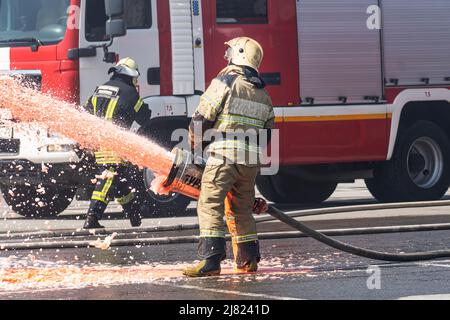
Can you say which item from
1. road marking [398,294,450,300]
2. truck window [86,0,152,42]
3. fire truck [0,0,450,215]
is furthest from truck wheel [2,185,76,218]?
road marking [398,294,450,300]

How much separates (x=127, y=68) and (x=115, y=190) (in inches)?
51.8

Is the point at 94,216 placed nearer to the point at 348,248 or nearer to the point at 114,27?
the point at 114,27

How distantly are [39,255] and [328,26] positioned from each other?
622 centimetres

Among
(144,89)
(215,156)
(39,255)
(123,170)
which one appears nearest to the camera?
(215,156)

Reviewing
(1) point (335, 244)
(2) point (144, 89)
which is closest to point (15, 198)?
(2) point (144, 89)

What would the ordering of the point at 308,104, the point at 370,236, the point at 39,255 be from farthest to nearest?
the point at 308,104
the point at 370,236
the point at 39,255

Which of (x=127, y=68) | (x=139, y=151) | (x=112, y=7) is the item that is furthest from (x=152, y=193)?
(x=139, y=151)

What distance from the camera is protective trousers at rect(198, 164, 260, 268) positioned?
9.27m

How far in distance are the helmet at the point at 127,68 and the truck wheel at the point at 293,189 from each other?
3974 millimetres

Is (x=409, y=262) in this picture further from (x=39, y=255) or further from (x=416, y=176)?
(x=416, y=176)

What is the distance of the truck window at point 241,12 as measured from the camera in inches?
605

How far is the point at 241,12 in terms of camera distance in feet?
50.9

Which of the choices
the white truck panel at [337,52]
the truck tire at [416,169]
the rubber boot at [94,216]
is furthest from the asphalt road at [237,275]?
the truck tire at [416,169]

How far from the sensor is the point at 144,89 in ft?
48.9
